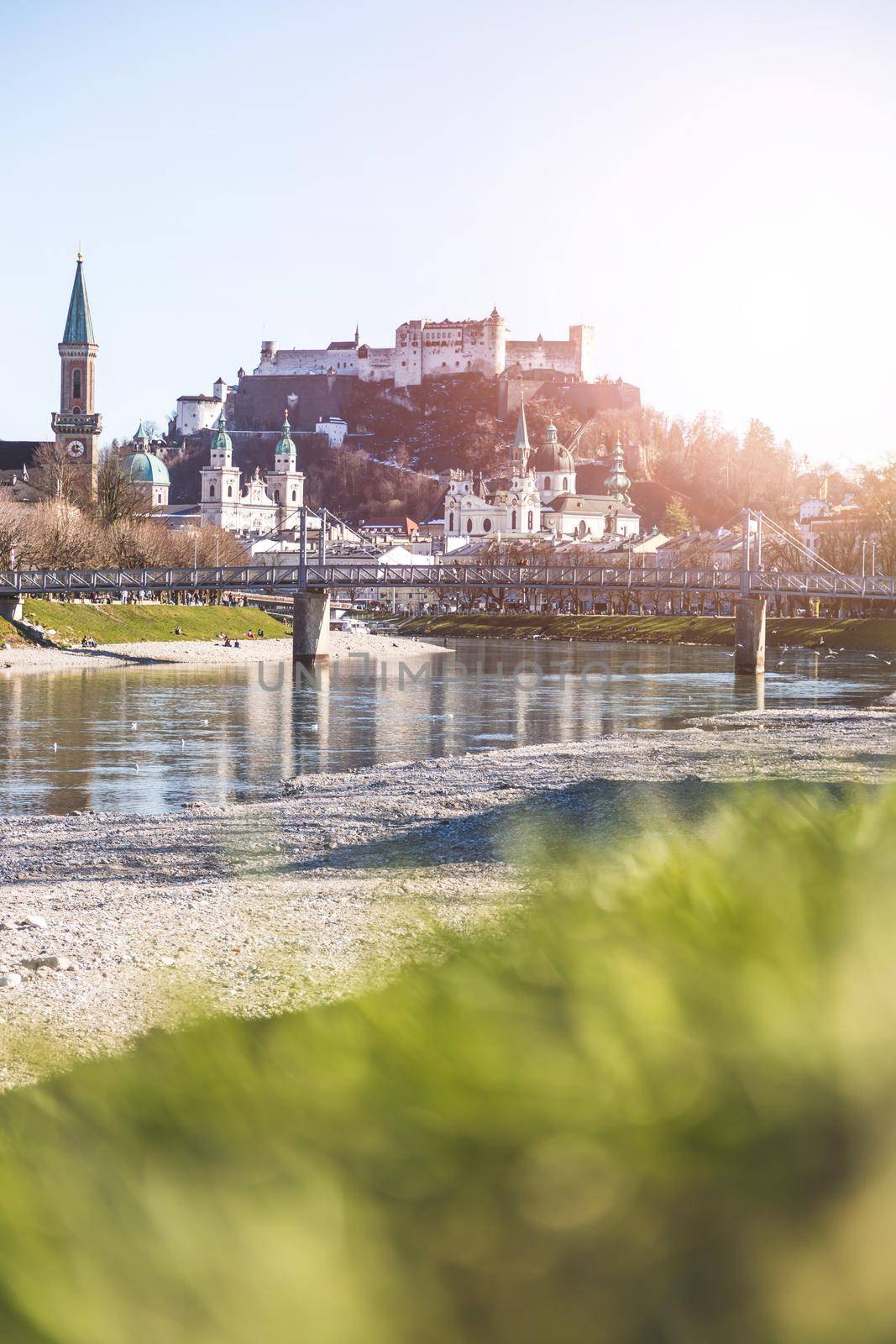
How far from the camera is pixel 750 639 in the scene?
64.3m

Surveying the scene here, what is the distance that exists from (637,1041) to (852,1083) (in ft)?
0.90

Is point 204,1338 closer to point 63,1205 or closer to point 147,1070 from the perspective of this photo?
point 63,1205

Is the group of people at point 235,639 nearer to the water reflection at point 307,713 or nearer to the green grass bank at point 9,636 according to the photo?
the water reflection at point 307,713

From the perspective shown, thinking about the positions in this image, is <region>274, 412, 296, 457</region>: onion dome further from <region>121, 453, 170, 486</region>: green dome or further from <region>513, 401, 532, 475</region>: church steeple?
<region>513, 401, 532, 475</region>: church steeple

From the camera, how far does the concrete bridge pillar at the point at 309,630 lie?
69.3m

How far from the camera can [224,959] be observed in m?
10.4

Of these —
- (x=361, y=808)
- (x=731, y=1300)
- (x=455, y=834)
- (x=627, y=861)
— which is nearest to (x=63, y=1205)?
(x=731, y=1300)

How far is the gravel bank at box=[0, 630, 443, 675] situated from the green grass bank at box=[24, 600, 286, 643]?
1492 millimetres

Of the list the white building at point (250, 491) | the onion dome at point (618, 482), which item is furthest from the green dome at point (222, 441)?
the onion dome at point (618, 482)

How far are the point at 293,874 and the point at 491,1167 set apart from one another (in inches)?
520

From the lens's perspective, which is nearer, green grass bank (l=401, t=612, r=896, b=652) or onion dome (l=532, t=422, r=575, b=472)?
green grass bank (l=401, t=612, r=896, b=652)

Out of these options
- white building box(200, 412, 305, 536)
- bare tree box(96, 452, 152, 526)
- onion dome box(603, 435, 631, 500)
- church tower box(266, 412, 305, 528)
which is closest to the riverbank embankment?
bare tree box(96, 452, 152, 526)

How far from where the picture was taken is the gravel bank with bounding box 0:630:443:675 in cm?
6141

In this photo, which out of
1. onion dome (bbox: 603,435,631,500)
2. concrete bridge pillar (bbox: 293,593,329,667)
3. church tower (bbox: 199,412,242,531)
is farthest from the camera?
onion dome (bbox: 603,435,631,500)
